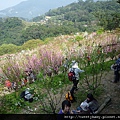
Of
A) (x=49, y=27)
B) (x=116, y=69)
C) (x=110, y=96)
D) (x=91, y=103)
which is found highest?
(x=116, y=69)

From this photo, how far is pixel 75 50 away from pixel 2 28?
97683 millimetres

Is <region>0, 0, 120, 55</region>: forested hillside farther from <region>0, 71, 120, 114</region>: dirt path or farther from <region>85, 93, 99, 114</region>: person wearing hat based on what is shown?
<region>85, 93, 99, 114</region>: person wearing hat

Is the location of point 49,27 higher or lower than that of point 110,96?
lower

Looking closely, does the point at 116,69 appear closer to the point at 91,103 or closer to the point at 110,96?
the point at 110,96

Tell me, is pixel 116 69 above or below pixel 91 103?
above

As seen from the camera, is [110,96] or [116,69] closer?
[110,96]

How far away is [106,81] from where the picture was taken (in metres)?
8.06

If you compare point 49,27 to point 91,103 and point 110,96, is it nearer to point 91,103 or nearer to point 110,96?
point 110,96

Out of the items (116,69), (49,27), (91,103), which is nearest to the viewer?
(91,103)

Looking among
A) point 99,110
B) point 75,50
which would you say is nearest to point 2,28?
point 75,50

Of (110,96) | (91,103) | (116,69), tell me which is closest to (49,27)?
(116,69)

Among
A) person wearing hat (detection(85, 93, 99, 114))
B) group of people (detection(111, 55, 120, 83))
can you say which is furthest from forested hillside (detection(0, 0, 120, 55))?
person wearing hat (detection(85, 93, 99, 114))

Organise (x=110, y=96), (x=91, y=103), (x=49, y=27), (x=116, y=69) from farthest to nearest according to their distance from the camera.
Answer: (x=49, y=27), (x=116, y=69), (x=110, y=96), (x=91, y=103)

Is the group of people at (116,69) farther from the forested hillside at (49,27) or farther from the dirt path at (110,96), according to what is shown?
the forested hillside at (49,27)
